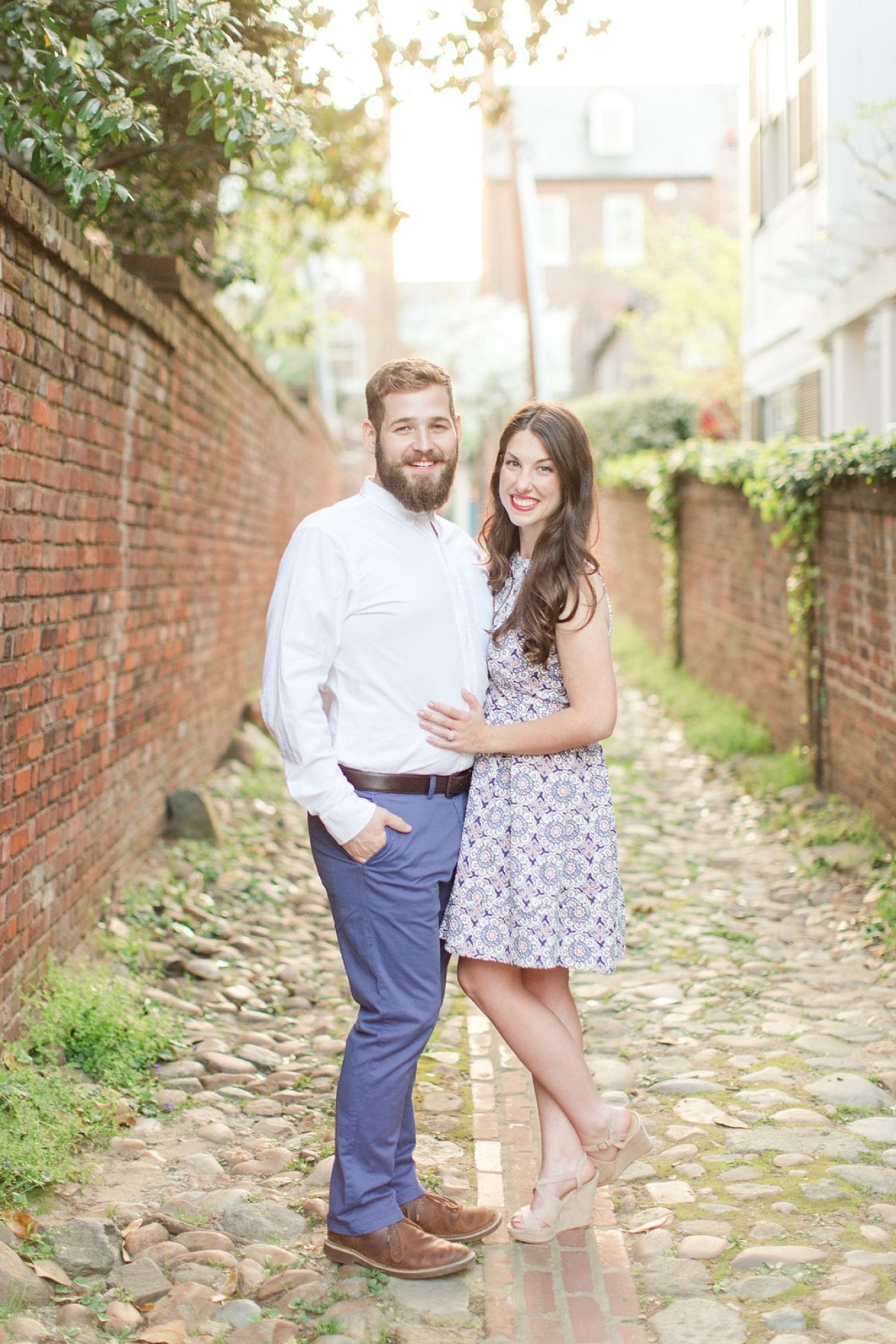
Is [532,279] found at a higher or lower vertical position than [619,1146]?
higher

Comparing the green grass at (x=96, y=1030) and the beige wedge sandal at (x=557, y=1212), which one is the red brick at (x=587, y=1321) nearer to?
the beige wedge sandal at (x=557, y=1212)

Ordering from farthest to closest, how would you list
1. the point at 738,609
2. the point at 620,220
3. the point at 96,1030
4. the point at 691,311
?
the point at 620,220 → the point at 691,311 → the point at 738,609 → the point at 96,1030

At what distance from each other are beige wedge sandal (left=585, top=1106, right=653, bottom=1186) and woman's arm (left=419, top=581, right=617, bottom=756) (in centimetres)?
95

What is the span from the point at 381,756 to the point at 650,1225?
1377 mm

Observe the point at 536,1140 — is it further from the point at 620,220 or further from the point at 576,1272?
the point at 620,220

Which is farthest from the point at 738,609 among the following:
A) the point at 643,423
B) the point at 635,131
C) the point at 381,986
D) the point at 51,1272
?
the point at 635,131

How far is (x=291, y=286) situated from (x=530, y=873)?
52.7 feet

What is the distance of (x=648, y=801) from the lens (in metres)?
9.05

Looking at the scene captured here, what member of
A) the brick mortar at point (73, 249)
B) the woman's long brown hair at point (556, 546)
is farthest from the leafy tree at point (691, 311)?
→ the woman's long brown hair at point (556, 546)

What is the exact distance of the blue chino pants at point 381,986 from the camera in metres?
3.24

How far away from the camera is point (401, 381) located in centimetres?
328

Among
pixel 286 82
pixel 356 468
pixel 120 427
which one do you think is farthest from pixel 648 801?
pixel 356 468

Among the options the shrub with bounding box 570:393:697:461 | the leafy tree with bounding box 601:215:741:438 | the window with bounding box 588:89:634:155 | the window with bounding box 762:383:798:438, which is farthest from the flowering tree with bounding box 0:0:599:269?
the window with bounding box 588:89:634:155

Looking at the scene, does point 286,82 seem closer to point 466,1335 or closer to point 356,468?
point 466,1335
